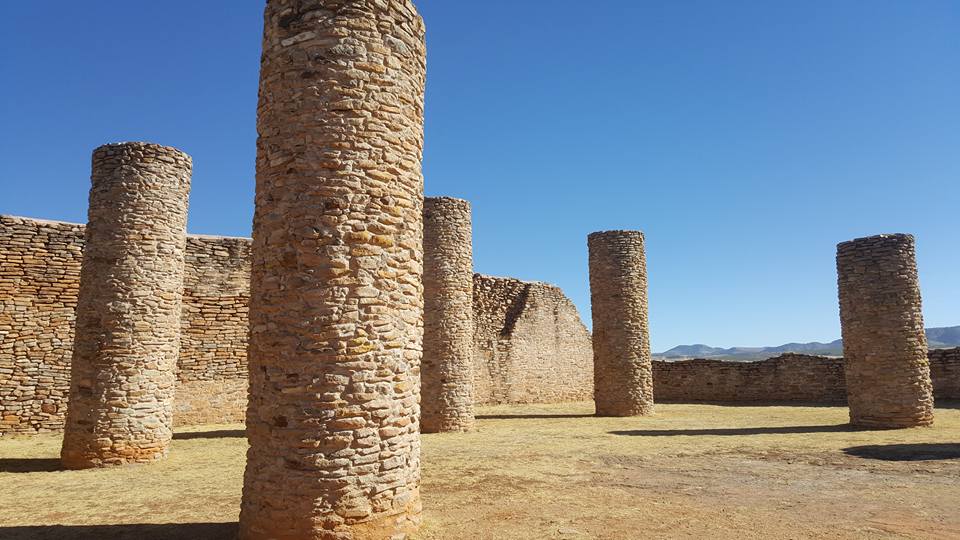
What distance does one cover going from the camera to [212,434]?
1286 centimetres

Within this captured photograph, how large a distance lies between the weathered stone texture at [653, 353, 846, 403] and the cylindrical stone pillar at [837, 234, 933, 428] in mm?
8222

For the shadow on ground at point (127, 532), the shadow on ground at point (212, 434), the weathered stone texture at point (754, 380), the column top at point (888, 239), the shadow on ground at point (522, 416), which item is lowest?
the shadow on ground at point (127, 532)

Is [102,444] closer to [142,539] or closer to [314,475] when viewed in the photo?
[142,539]

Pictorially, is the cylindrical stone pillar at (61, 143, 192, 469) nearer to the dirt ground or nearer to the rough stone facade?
the dirt ground

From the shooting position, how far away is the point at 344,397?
470cm

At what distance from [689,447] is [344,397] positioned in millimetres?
7336

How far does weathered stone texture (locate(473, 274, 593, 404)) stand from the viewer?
19.8 metres

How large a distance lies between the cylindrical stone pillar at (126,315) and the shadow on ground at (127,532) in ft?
11.1

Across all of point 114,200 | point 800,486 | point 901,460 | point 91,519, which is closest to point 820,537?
point 800,486

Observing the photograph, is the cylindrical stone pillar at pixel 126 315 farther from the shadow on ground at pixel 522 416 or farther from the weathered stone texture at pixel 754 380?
the weathered stone texture at pixel 754 380

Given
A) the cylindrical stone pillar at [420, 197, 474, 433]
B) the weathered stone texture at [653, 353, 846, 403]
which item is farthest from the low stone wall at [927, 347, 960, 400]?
the cylindrical stone pillar at [420, 197, 474, 433]

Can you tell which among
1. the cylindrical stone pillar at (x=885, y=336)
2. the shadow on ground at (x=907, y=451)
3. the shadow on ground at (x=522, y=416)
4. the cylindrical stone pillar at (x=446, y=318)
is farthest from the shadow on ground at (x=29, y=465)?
the cylindrical stone pillar at (x=885, y=336)

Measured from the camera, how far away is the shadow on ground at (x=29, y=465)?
28.7 ft

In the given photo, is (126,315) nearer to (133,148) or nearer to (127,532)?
(133,148)
